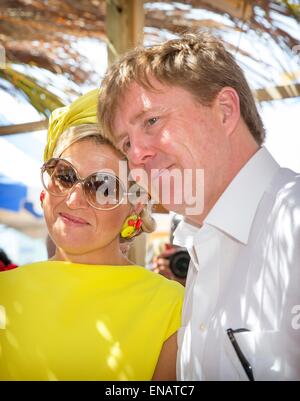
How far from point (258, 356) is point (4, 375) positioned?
902mm

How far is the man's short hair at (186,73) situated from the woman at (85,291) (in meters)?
0.22

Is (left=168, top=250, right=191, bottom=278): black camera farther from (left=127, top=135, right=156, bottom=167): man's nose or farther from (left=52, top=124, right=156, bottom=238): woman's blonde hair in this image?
(left=127, top=135, right=156, bottom=167): man's nose

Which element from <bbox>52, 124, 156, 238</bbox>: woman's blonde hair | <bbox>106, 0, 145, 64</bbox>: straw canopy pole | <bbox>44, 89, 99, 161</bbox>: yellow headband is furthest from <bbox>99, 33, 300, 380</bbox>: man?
<bbox>106, 0, 145, 64</bbox>: straw canopy pole

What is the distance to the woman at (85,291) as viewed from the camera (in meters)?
1.79

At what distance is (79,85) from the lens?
4.82 meters

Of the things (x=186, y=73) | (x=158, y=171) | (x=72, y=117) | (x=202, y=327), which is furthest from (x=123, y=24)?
(x=202, y=327)

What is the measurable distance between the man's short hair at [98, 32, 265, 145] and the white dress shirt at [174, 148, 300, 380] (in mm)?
231

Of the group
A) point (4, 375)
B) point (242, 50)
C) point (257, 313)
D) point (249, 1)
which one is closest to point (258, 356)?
point (257, 313)

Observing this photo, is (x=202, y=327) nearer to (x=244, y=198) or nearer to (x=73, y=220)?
(x=244, y=198)

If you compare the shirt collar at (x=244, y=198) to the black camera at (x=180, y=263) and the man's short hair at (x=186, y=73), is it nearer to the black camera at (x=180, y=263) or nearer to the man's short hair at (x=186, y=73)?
the man's short hair at (x=186, y=73)

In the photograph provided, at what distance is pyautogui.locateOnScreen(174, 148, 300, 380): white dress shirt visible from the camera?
51.8 inches

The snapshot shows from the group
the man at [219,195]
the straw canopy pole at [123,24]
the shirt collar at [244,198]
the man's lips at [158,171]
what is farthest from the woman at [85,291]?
the straw canopy pole at [123,24]

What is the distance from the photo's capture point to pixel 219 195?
1620 millimetres

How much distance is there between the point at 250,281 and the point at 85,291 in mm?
721
